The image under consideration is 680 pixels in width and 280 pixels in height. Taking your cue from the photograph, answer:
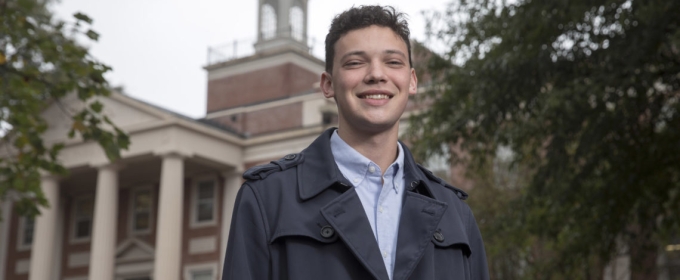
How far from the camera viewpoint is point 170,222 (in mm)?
34438

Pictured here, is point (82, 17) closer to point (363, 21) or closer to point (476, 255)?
point (363, 21)

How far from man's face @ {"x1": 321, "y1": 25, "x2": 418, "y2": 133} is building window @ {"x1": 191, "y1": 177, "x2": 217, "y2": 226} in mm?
34614

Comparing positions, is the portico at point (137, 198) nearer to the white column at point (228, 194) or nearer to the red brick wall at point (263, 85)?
the white column at point (228, 194)

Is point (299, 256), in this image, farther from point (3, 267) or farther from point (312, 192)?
point (3, 267)

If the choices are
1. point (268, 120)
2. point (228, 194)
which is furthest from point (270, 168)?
point (268, 120)

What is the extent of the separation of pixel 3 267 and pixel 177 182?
39.7 ft

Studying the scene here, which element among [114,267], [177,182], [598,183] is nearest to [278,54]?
[177,182]

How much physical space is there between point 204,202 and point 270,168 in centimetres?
→ 3549

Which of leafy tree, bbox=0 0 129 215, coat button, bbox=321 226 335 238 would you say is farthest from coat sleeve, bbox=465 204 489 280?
leafy tree, bbox=0 0 129 215

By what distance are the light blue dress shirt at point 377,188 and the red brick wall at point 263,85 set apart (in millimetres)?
36866

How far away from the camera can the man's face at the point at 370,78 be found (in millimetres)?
2557

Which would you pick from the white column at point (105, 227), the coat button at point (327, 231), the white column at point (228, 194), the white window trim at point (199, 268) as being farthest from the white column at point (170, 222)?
the coat button at point (327, 231)

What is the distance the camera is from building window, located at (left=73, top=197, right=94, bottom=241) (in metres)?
40.5

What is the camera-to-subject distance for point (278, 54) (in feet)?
134
